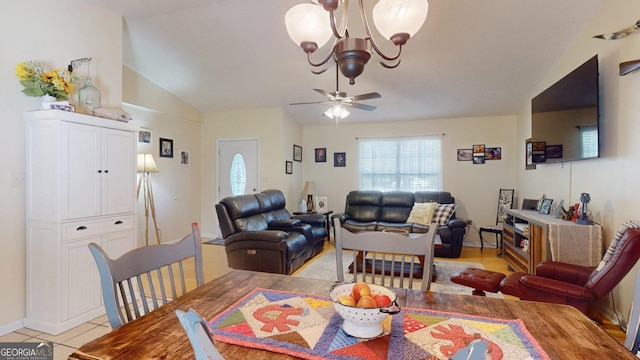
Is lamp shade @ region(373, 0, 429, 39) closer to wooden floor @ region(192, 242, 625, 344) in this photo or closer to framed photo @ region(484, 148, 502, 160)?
wooden floor @ region(192, 242, 625, 344)

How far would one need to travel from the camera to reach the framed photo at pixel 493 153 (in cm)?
527

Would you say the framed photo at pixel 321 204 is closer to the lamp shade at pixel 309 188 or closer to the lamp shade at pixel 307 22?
the lamp shade at pixel 309 188

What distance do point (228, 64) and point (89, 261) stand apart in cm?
293

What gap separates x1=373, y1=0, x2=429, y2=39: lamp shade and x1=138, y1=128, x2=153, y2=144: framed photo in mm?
4646

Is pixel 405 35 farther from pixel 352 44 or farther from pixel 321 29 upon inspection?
pixel 321 29

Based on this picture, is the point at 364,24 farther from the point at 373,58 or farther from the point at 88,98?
the point at 88,98

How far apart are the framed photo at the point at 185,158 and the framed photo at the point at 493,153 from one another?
5.55m

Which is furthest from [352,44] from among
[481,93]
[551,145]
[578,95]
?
[481,93]

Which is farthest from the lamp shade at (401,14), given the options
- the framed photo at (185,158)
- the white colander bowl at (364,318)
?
the framed photo at (185,158)

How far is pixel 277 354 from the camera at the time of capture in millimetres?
835

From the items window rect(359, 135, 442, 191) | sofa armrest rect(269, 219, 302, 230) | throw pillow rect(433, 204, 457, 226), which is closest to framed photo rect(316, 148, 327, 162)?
window rect(359, 135, 442, 191)

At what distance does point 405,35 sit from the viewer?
1.33 m

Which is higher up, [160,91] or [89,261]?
[160,91]

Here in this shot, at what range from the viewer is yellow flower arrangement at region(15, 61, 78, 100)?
233cm
